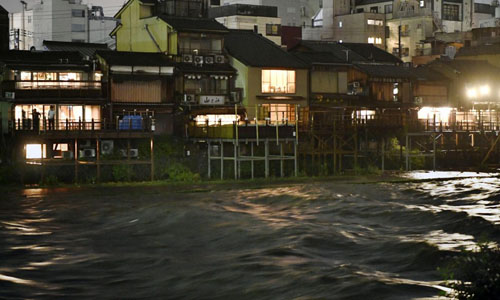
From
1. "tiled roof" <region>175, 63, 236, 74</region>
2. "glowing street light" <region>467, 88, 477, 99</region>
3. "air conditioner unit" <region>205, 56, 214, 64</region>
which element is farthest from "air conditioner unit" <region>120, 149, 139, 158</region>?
"glowing street light" <region>467, 88, 477, 99</region>

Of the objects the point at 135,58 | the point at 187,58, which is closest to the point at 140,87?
the point at 135,58

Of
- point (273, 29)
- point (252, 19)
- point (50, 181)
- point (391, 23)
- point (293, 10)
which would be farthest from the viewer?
point (293, 10)

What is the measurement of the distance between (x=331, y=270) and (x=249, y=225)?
34.1ft

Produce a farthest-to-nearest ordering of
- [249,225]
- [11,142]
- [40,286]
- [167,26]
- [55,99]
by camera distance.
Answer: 1. [167,26]
2. [55,99]
3. [11,142]
4. [249,225]
5. [40,286]

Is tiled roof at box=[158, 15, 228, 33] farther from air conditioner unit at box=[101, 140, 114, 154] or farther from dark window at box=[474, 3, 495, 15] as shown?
dark window at box=[474, 3, 495, 15]

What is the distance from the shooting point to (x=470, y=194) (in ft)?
155

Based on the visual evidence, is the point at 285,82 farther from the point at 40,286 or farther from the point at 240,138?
the point at 40,286

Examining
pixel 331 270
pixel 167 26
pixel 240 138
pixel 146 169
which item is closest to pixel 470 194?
pixel 240 138

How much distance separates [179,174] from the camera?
5166cm

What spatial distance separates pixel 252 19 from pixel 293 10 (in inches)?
701

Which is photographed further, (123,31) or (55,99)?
(123,31)

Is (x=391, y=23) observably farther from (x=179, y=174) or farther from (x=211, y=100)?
(x=179, y=174)

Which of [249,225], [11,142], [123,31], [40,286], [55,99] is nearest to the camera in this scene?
[40,286]

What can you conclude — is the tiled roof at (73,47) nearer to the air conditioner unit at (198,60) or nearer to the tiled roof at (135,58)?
the tiled roof at (135,58)
